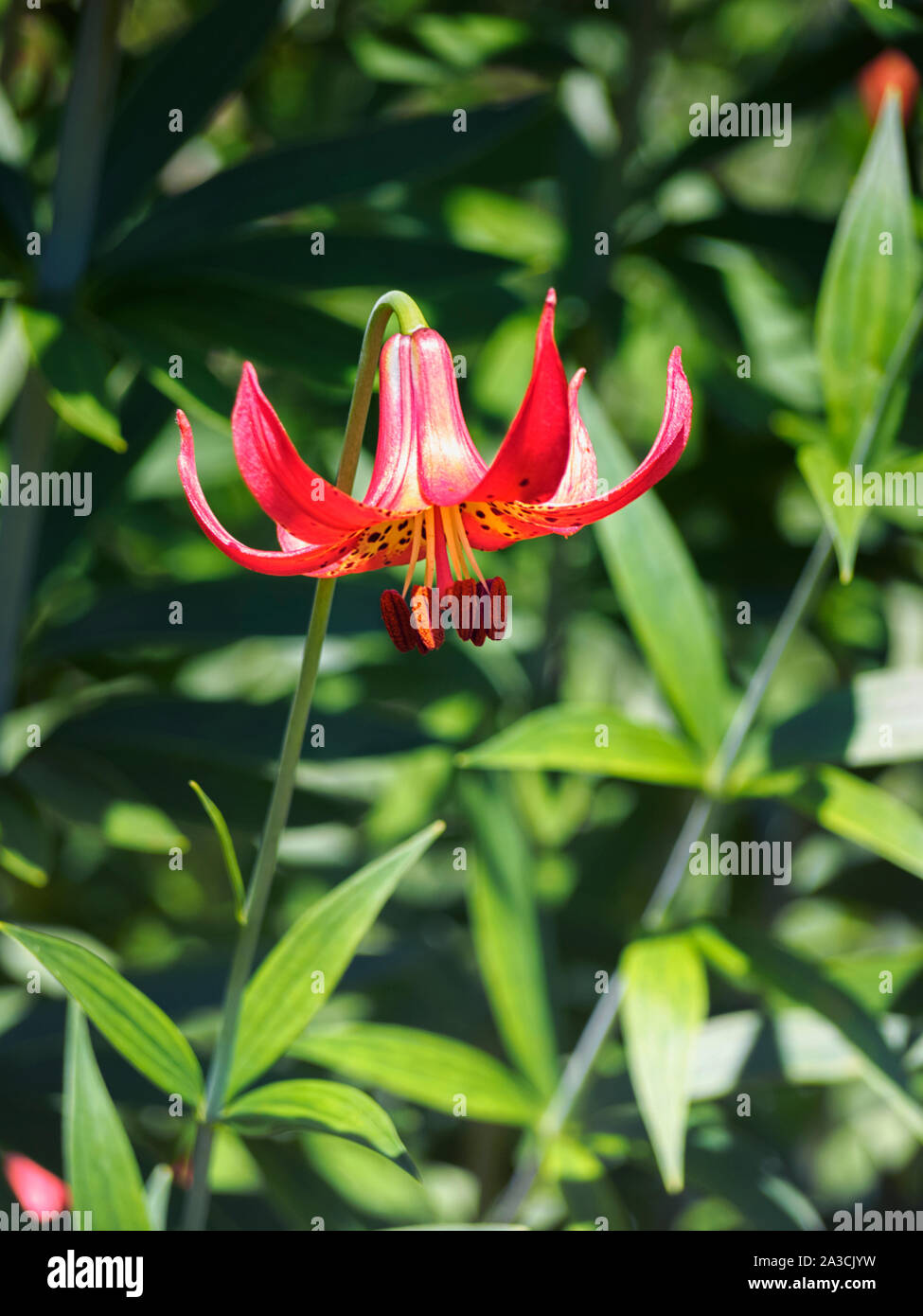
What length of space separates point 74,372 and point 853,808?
0.56 m

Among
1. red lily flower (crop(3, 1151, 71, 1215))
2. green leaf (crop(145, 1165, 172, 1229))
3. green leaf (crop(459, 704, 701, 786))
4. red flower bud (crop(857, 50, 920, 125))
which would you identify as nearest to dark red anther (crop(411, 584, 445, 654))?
green leaf (crop(459, 704, 701, 786))

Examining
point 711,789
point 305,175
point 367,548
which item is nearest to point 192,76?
point 305,175

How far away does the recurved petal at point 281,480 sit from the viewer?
413mm

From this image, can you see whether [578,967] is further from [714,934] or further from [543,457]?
[543,457]

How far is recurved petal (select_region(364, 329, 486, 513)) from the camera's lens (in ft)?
1.67

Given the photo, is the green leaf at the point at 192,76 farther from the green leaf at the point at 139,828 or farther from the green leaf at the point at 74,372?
the green leaf at the point at 139,828

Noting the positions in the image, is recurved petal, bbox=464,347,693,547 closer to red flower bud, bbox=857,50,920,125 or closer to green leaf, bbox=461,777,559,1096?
green leaf, bbox=461,777,559,1096

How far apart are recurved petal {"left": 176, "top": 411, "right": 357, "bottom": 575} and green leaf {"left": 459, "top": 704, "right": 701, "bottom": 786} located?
0.24 meters

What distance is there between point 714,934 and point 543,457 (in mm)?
491

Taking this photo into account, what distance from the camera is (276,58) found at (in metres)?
1.25

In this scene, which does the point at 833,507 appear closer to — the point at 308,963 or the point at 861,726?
the point at 861,726

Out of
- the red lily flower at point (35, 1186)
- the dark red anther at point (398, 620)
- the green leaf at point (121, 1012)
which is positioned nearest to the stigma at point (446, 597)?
the dark red anther at point (398, 620)

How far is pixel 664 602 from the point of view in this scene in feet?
2.78
